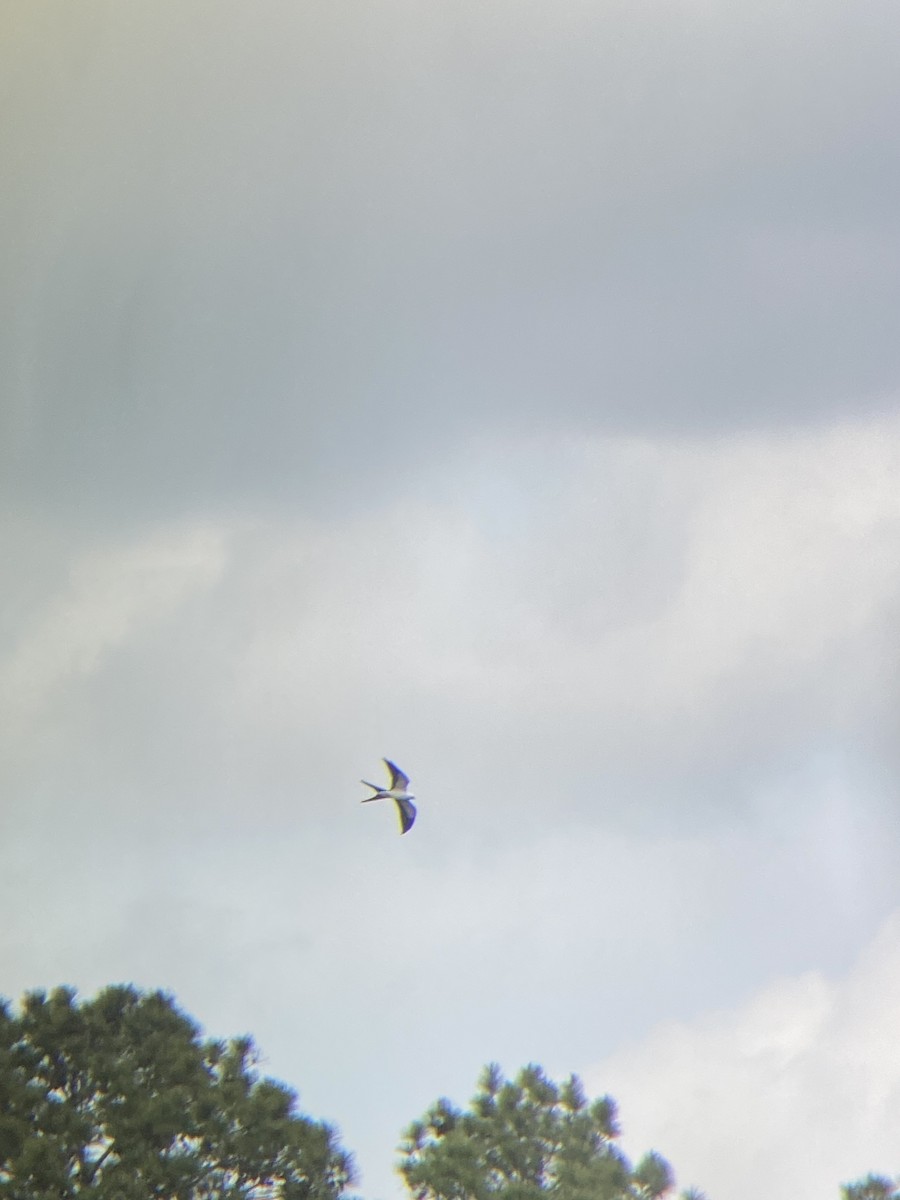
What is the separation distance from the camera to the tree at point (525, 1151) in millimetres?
70438

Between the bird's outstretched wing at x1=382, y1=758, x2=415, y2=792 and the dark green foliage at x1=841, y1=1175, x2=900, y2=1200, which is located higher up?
the bird's outstretched wing at x1=382, y1=758, x2=415, y2=792

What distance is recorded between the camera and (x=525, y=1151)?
2940 inches

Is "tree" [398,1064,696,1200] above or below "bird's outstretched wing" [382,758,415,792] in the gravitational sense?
below

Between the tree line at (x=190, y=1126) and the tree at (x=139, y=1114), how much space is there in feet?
0.13

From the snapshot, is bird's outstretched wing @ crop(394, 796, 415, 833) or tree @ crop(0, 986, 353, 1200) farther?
bird's outstretched wing @ crop(394, 796, 415, 833)

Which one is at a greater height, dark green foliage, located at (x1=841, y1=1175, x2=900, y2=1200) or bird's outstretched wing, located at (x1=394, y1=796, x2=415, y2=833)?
bird's outstretched wing, located at (x1=394, y1=796, x2=415, y2=833)

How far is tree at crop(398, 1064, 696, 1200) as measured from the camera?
70.4 metres

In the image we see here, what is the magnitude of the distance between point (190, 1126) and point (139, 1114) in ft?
4.99

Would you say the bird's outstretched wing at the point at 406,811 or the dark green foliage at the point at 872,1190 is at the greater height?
the bird's outstretched wing at the point at 406,811

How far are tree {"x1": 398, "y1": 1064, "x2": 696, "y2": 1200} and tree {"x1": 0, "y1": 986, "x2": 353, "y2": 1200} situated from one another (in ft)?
11.1

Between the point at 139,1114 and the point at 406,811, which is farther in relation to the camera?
the point at 406,811

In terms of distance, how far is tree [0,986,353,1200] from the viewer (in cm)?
7431

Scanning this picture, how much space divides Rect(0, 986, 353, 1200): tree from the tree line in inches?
1.6

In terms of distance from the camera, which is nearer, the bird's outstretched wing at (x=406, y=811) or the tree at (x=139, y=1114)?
the tree at (x=139, y=1114)
